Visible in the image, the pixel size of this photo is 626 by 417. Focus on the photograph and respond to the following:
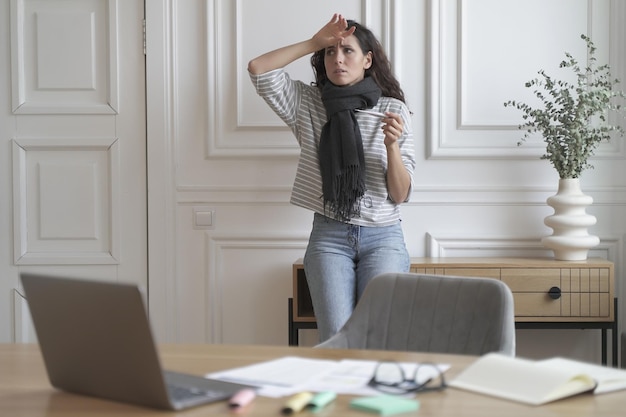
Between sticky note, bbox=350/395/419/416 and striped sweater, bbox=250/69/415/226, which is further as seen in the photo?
striped sweater, bbox=250/69/415/226

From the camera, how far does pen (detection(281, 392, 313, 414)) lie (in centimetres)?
130

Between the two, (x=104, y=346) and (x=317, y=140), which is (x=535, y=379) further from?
(x=317, y=140)

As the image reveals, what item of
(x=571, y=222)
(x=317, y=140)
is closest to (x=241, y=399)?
(x=317, y=140)

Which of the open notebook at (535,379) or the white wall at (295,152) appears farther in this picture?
the white wall at (295,152)

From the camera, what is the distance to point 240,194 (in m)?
3.74

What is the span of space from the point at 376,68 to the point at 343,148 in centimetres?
40

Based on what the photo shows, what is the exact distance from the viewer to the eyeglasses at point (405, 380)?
1.43 metres

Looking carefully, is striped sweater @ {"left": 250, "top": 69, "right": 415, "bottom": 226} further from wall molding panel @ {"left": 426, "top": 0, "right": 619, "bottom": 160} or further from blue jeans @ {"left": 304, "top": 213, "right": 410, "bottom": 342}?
wall molding panel @ {"left": 426, "top": 0, "right": 619, "bottom": 160}

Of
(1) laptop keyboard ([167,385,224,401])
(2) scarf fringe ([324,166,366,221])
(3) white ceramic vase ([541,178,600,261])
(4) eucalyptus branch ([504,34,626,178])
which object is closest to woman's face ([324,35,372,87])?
(2) scarf fringe ([324,166,366,221])

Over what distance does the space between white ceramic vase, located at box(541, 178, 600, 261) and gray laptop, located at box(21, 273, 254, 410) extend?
2270mm

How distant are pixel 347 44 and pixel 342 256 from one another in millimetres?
792

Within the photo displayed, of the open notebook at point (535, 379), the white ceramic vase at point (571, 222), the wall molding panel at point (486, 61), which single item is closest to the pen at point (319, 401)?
the open notebook at point (535, 379)

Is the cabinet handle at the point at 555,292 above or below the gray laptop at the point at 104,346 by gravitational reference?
below

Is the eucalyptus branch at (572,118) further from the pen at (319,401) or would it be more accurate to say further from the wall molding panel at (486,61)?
the pen at (319,401)
